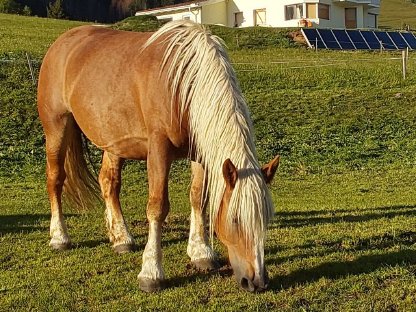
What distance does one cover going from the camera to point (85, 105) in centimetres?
608

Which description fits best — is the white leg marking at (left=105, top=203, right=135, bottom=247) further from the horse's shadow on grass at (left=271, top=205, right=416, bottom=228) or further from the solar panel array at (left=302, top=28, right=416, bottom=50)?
the solar panel array at (left=302, top=28, right=416, bottom=50)

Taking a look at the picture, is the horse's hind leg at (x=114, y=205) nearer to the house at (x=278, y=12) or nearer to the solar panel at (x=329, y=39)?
the solar panel at (x=329, y=39)

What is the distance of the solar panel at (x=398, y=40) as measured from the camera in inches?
1412

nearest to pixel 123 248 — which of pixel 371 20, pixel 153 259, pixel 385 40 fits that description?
pixel 153 259

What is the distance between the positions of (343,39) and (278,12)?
962 centimetres

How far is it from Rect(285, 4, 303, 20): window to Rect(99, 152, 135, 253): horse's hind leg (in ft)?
125

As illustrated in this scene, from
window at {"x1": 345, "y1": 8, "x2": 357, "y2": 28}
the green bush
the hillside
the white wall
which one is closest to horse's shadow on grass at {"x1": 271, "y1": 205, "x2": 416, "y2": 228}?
the green bush

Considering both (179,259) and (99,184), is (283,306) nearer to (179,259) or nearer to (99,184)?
(179,259)

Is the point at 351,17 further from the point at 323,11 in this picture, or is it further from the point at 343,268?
the point at 343,268

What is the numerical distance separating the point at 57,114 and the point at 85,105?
0.75m

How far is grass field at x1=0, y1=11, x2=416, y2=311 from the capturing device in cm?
474

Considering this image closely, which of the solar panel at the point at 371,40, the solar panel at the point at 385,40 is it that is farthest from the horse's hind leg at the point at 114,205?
the solar panel at the point at 385,40

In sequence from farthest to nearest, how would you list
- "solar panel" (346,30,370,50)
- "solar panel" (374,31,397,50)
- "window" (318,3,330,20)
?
"window" (318,3,330,20)
"solar panel" (374,31,397,50)
"solar panel" (346,30,370,50)

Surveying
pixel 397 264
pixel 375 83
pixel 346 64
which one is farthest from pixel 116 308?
pixel 346 64
